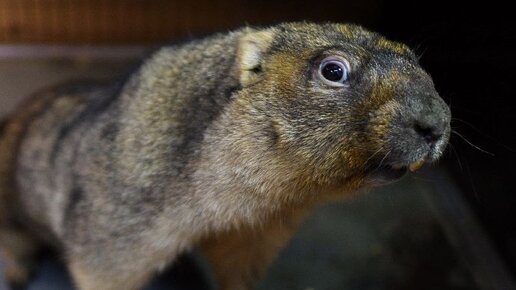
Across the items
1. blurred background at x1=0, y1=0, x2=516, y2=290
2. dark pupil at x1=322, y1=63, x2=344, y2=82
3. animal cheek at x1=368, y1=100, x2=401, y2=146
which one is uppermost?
dark pupil at x1=322, y1=63, x2=344, y2=82

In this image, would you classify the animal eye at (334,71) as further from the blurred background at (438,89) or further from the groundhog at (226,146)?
the blurred background at (438,89)

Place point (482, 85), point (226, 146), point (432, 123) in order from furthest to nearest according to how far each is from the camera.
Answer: point (482, 85)
point (226, 146)
point (432, 123)

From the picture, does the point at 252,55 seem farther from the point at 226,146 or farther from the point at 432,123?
the point at 432,123

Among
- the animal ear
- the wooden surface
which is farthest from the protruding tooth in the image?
the wooden surface

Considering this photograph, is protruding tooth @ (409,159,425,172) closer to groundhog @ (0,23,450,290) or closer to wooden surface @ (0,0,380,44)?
groundhog @ (0,23,450,290)

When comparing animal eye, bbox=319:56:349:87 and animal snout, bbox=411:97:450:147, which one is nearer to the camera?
animal snout, bbox=411:97:450:147

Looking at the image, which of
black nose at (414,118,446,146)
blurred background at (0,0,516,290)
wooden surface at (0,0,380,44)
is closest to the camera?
black nose at (414,118,446,146)

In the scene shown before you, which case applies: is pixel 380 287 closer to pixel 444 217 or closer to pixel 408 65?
pixel 444 217

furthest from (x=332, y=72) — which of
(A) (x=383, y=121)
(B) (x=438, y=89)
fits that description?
(B) (x=438, y=89)

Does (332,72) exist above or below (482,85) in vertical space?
above
